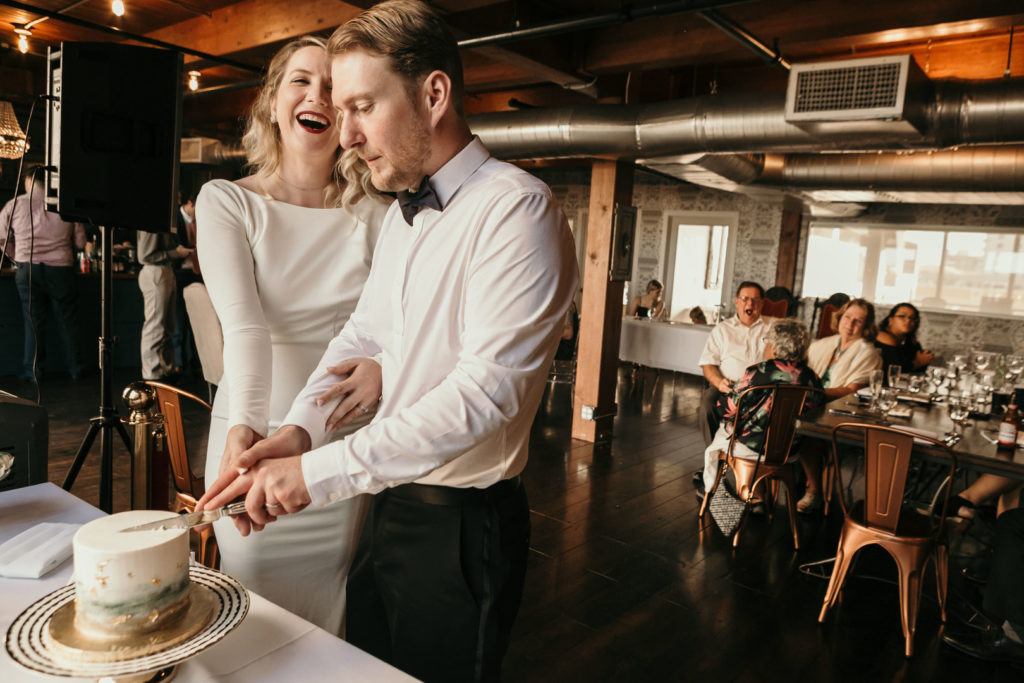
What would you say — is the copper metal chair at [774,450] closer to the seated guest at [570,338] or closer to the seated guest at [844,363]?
the seated guest at [844,363]

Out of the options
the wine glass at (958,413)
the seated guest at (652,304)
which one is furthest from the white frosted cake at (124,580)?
the seated guest at (652,304)

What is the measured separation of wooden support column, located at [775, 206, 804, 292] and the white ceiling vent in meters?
7.54

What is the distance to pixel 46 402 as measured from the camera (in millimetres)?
5750

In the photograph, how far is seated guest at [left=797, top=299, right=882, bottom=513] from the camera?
4.40 metres

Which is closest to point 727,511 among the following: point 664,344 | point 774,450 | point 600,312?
point 774,450

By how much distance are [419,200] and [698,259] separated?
11264 millimetres

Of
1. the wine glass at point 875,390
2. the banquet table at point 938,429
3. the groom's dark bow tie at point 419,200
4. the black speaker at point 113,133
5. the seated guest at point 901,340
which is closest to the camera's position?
the groom's dark bow tie at point 419,200

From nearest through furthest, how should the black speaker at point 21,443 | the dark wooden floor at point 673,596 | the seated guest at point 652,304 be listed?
the black speaker at point 21,443 → the dark wooden floor at point 673,596 → the seated guest at point 652,304

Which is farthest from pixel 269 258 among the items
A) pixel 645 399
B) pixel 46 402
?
pixel 645 399

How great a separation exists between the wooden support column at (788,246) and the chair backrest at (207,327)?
9462 millimetres

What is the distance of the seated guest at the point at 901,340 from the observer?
543 cm

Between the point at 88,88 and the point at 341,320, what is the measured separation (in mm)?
1231

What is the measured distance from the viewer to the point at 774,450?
383cm

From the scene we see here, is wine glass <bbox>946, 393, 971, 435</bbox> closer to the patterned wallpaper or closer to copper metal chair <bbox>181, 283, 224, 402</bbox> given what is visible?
copper metal chair <bbox>181, 283, 224, 402</bbox>
